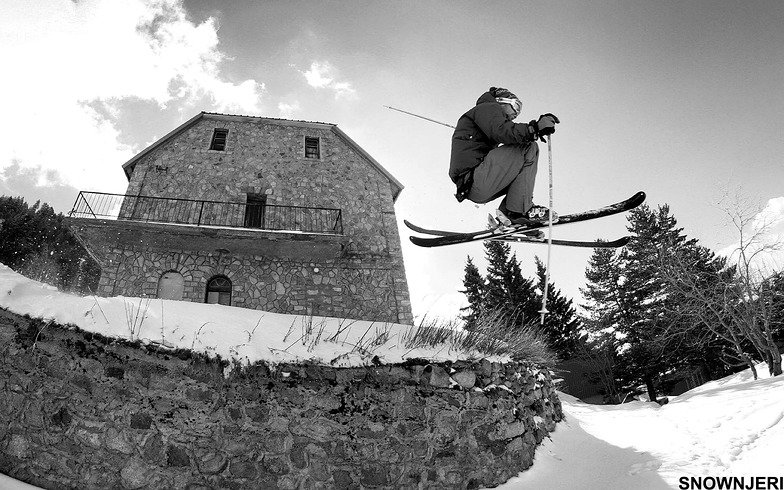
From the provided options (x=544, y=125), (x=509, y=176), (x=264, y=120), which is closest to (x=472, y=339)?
(x=509, y=176)

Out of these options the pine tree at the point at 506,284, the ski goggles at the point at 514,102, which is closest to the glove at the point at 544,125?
the ski goggles at the point at 514,102

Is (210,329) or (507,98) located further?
(507,98)

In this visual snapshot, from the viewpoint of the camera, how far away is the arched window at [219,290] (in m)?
10.1

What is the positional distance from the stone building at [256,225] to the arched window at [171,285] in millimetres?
24

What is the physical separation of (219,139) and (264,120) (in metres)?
1.47

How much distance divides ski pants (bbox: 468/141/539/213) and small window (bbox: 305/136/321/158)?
933 cm

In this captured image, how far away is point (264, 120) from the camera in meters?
13.0

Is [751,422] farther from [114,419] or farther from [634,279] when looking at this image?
[634,279]

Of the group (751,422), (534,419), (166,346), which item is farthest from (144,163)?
(751,422)

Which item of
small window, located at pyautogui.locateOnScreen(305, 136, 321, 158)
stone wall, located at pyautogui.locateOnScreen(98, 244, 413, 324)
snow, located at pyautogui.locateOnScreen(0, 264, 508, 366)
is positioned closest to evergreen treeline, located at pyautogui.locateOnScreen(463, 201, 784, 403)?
stone wall, located at pyautogui.locateOnScreen(98, 244, 413, 324)

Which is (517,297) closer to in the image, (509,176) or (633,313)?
(633,313)

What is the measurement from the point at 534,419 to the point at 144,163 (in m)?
11.5

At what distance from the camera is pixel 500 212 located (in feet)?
15.6

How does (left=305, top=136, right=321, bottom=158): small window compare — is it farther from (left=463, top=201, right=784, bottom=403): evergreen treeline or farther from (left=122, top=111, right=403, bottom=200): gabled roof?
(left=463, top=201, right=784, bottom=403): evergreen treeline
